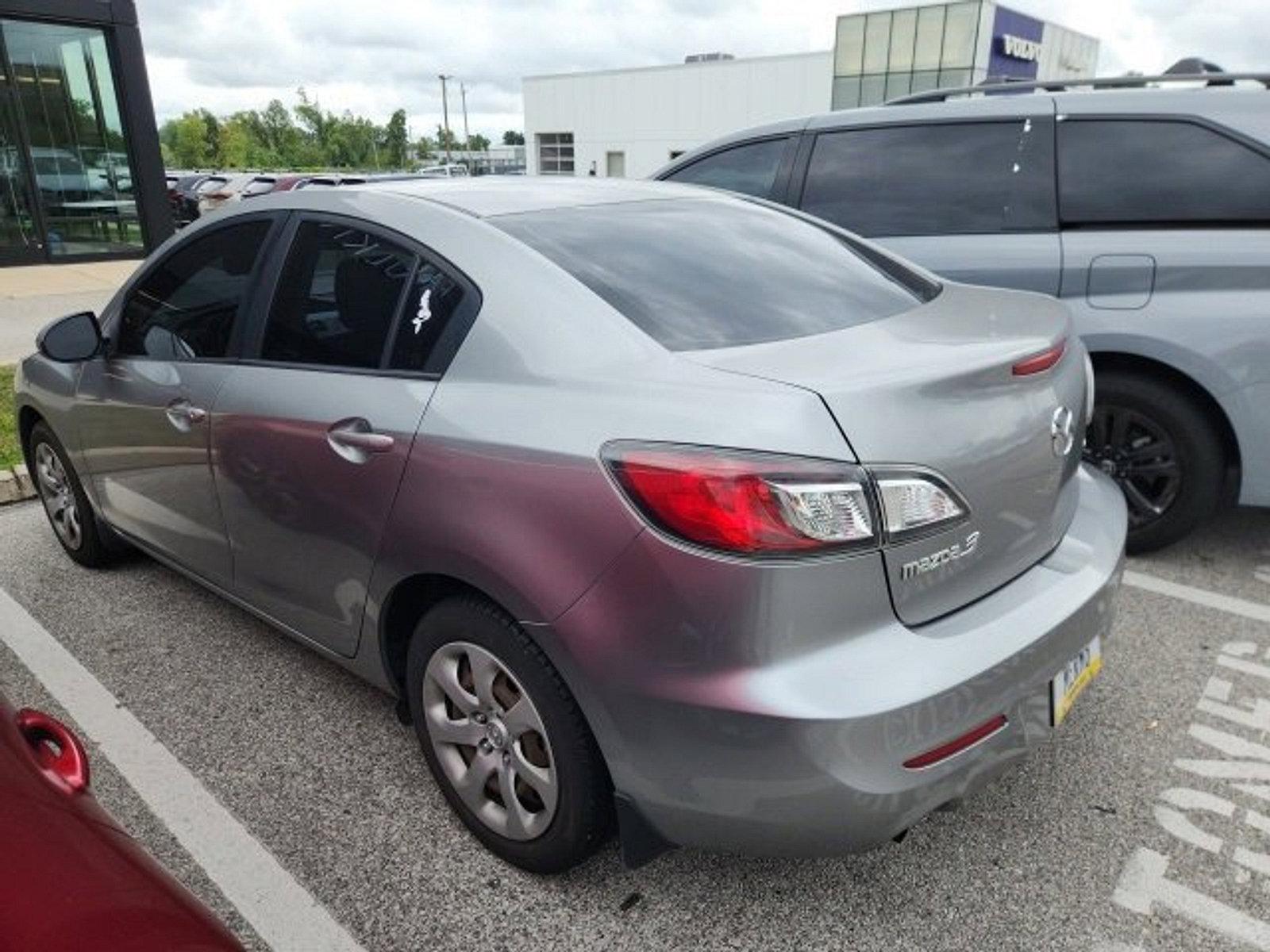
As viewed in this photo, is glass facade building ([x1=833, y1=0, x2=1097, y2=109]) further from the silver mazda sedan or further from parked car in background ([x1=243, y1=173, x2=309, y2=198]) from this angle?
the silver mazda sedan

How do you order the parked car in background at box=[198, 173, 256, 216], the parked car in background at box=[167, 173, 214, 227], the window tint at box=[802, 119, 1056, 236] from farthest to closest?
the parked car in background at box=[167, 173, 214, 227] < the parked car in background at box=[198, 173, 256, 216] < the window tint at box=[802, 119, 1056, 236]

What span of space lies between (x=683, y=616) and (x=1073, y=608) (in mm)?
891

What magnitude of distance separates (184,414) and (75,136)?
44.5 ft

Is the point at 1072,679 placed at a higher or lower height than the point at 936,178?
lower

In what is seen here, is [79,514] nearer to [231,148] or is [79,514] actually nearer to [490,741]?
[490,741]

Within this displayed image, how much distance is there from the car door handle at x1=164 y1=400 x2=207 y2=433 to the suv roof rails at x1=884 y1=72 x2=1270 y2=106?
339 cm

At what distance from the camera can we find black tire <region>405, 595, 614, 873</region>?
1.89m

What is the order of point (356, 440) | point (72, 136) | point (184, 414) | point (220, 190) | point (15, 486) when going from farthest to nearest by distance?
point (220, 190) → point (72, 136) → point (15, 486) → point (184, 414) → point (356, 440)

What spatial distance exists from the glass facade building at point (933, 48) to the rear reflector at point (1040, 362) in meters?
37.7

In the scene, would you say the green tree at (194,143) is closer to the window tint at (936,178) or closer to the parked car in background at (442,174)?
the parked car in background at (442,174)

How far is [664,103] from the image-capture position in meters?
51.3

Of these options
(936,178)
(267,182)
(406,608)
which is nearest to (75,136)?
(267,182)

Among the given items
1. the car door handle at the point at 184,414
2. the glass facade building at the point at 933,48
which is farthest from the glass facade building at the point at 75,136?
the glass facade building at the point at 933,48

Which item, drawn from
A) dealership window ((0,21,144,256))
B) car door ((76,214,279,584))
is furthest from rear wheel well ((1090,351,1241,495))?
dealership window ((0,21,144,256))
